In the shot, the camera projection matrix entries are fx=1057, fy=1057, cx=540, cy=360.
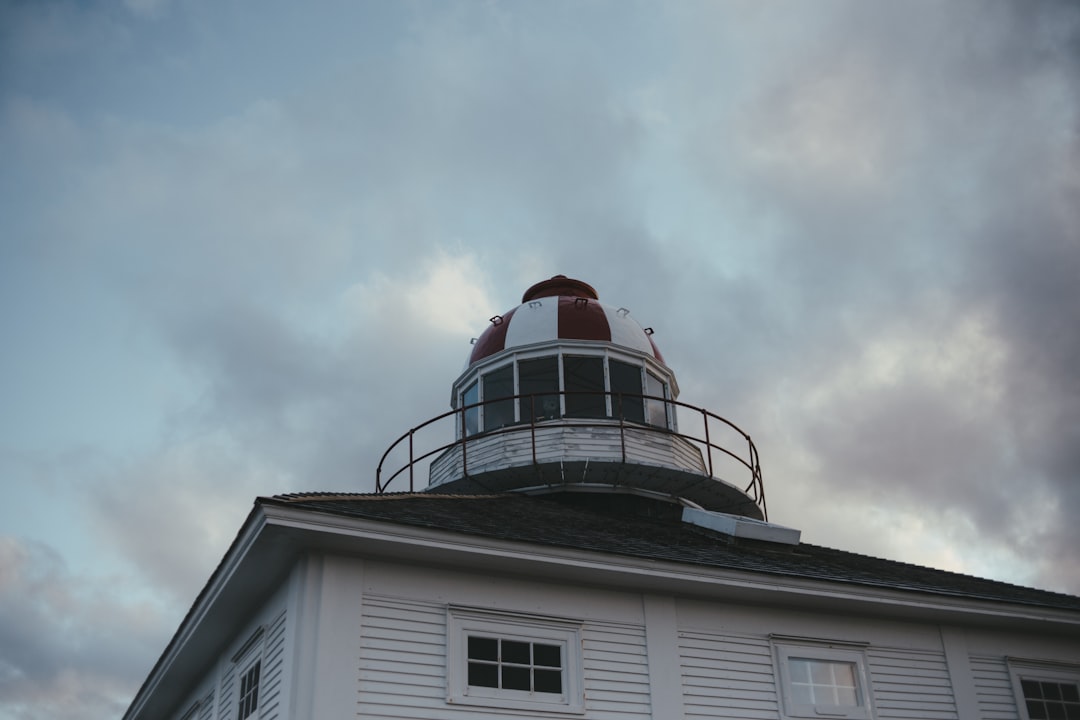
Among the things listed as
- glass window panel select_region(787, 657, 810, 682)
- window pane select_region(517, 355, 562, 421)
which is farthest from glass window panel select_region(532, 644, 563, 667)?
window pane select_region(517, 355, 562, 421)

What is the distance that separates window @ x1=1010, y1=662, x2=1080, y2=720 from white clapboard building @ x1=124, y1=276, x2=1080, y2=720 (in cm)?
3

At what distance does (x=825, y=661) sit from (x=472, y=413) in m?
9.31

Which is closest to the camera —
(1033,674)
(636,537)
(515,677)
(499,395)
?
(515,677)

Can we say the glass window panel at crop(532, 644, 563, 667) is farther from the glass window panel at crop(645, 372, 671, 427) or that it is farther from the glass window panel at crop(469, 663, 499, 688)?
the glass window panel at crop(645, 372, 671, 427)

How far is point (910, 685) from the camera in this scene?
46.3 ft

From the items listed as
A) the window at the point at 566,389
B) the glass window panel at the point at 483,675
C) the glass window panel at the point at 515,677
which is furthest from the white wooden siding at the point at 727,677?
the window at the point at 566,389

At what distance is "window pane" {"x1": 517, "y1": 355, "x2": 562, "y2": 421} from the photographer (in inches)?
794

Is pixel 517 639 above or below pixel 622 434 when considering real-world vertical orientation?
below

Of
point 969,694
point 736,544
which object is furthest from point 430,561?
point 969,694

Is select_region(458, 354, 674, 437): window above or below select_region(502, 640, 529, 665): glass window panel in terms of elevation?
above

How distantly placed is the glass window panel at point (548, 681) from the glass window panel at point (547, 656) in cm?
10

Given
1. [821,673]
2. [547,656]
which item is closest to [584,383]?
[821,673]

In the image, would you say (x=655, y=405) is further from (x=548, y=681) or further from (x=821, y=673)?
(x=548, y=681)

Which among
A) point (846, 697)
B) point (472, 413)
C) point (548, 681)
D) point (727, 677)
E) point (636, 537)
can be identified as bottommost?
point (548, 681)
